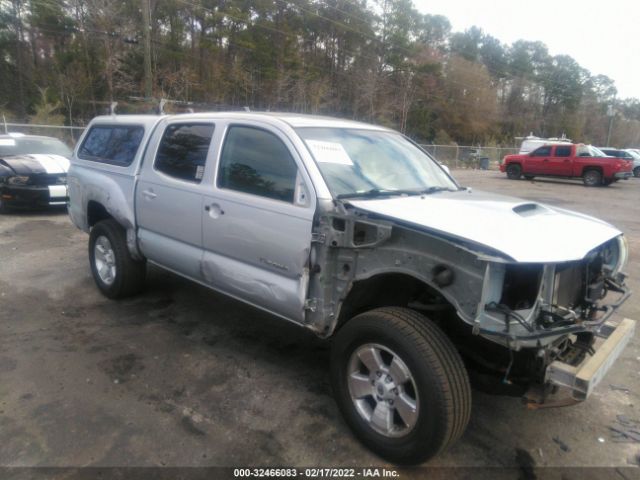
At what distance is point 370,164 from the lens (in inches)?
140

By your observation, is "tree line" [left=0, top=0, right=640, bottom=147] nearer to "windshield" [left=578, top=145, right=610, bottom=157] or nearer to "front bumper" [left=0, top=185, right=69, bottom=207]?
"front bumper" [left=0, top=185, right=69, bottom=207]

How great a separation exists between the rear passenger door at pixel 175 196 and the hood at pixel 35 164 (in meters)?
5.85

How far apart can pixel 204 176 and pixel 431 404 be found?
2392mm

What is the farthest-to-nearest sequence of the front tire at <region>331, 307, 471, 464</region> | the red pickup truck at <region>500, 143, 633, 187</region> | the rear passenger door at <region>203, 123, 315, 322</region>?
the red pickup truck at <region>500, 143, 633, 187</region>, the rear passenger door at <region>203, 123, 315, 322</region>, the front tire at <region>331, 307, 471, 464</region>

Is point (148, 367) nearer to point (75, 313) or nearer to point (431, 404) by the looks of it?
point (75, 313)

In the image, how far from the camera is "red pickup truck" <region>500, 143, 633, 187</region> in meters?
20.6

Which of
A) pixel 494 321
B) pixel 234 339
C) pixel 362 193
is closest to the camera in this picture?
pixel 494 321

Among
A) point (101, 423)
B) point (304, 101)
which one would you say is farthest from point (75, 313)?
point (304, 101)

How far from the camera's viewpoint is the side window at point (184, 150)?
12.7 feet

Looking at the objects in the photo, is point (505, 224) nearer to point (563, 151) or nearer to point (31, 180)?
point (31, 180)

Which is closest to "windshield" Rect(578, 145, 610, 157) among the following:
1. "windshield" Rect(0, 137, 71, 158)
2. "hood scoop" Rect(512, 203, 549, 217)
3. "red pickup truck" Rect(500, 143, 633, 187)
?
"red pickup truck" Rect(500, 143, 633, 187)

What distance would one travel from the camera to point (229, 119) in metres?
3.75

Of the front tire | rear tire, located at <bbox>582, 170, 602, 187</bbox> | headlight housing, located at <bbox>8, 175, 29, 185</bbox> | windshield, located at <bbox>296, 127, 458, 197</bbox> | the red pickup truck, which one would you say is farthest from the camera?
rear tire, located at <bbox>582, 170, 602, 187</bbox>

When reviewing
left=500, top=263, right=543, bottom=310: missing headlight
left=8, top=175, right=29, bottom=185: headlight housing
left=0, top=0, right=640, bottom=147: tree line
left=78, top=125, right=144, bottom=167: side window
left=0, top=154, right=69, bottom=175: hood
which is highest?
left=0, top=0, right=640, bottom=147: tree line
